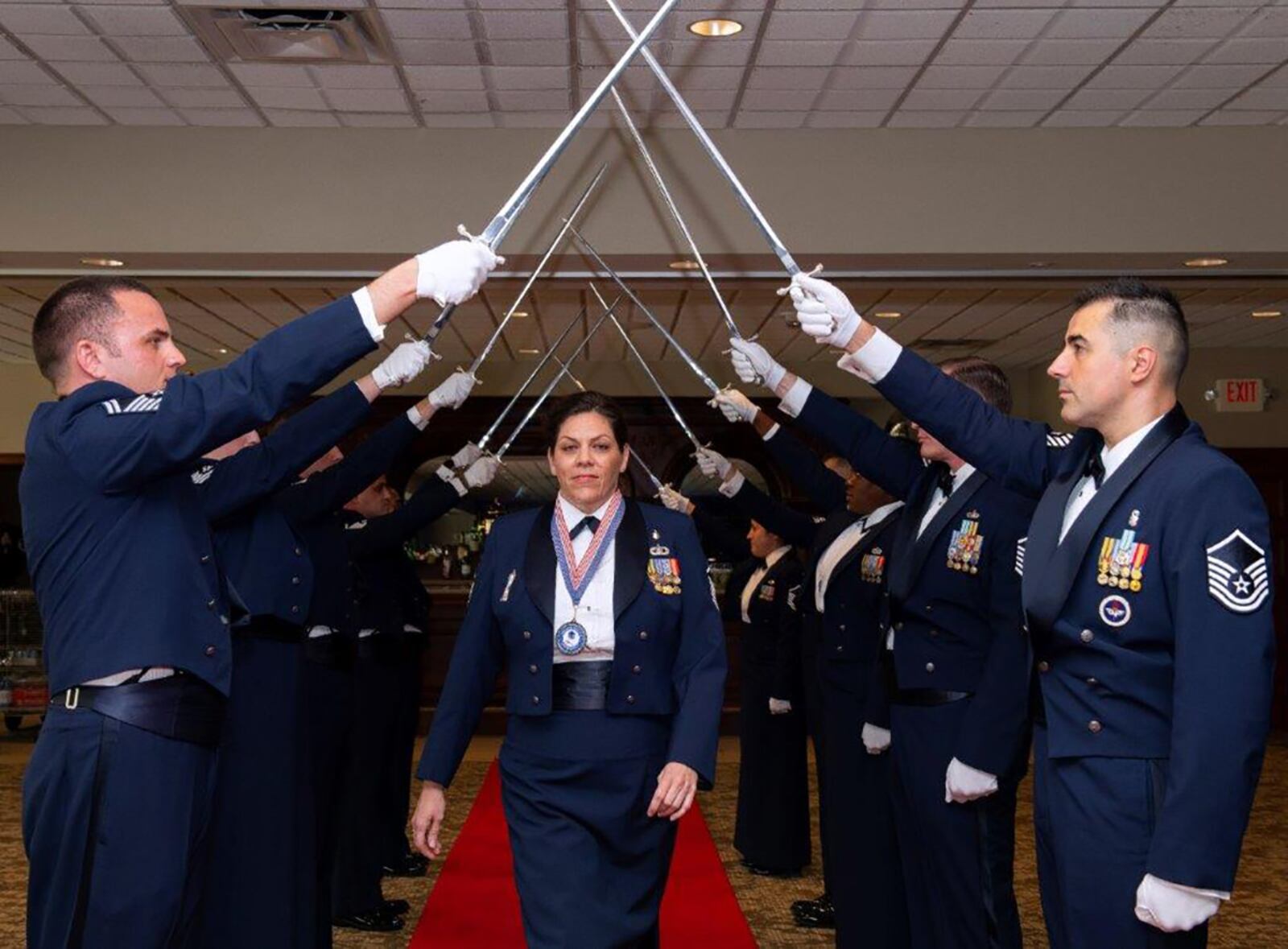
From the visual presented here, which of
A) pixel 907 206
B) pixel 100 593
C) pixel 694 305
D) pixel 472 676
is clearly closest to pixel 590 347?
pixel 694 305

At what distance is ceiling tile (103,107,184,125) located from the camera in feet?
19.4

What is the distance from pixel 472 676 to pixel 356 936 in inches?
87.5

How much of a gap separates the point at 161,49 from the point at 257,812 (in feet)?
9.22

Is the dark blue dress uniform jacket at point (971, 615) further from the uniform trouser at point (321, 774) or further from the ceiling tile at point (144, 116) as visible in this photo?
the ceiling tile at point (144, 116)

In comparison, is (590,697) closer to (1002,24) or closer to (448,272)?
(448,272)

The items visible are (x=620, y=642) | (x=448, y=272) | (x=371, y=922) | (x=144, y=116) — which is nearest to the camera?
(x=448, y=272)

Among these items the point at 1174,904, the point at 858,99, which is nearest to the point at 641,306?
the point at 858,99

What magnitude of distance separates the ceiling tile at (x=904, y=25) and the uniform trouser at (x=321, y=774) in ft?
8.78

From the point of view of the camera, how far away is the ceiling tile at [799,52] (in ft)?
16.8

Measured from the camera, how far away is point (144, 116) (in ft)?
19.7

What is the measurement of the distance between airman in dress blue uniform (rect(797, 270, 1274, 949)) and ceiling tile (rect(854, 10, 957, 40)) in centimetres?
239

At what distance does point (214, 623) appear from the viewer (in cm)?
277

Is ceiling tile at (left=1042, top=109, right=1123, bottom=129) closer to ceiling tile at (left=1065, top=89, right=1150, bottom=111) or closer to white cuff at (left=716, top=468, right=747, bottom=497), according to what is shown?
ceiling tile at (left=1065, top=89, right=1150, bottom=111)

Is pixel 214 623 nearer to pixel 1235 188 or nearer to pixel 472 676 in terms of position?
pixel 472 676
